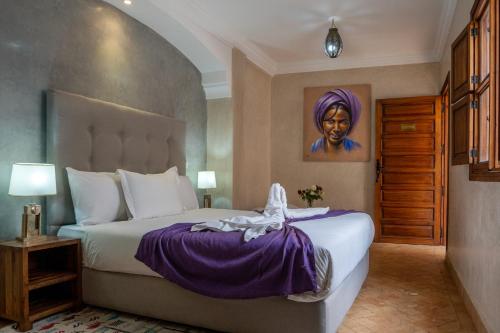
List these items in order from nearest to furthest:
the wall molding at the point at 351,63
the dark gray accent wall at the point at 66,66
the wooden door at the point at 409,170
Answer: the dark gray accent wall at the point at 66,66 < the wooden door at the point at 409,170 < the wall molding at the point at 351,63

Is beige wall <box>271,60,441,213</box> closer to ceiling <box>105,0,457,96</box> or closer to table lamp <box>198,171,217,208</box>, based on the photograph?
ceiling <box>105,0,457,96</box>

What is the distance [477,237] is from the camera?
2803 millimetres

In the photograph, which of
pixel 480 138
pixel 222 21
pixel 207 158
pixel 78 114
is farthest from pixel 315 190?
pixel 78 114

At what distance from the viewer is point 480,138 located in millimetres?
2727

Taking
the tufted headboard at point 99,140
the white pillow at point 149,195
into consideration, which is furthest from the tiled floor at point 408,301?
the tufted headboard at point 99,140

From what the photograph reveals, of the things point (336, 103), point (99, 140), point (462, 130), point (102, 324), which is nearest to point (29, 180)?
point (99, 140)

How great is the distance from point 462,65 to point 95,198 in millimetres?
3033

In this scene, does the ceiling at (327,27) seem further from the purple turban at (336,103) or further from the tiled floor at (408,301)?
the tiled floor at (408,301)

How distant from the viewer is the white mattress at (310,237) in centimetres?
219

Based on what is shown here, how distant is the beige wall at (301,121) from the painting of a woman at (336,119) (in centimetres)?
22

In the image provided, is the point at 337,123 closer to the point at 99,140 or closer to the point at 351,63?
the point at 351,63

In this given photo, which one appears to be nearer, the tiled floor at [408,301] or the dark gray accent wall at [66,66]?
the tiled floor at [408,301]

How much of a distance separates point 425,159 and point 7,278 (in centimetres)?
519

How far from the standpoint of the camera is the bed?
2.25 meters
